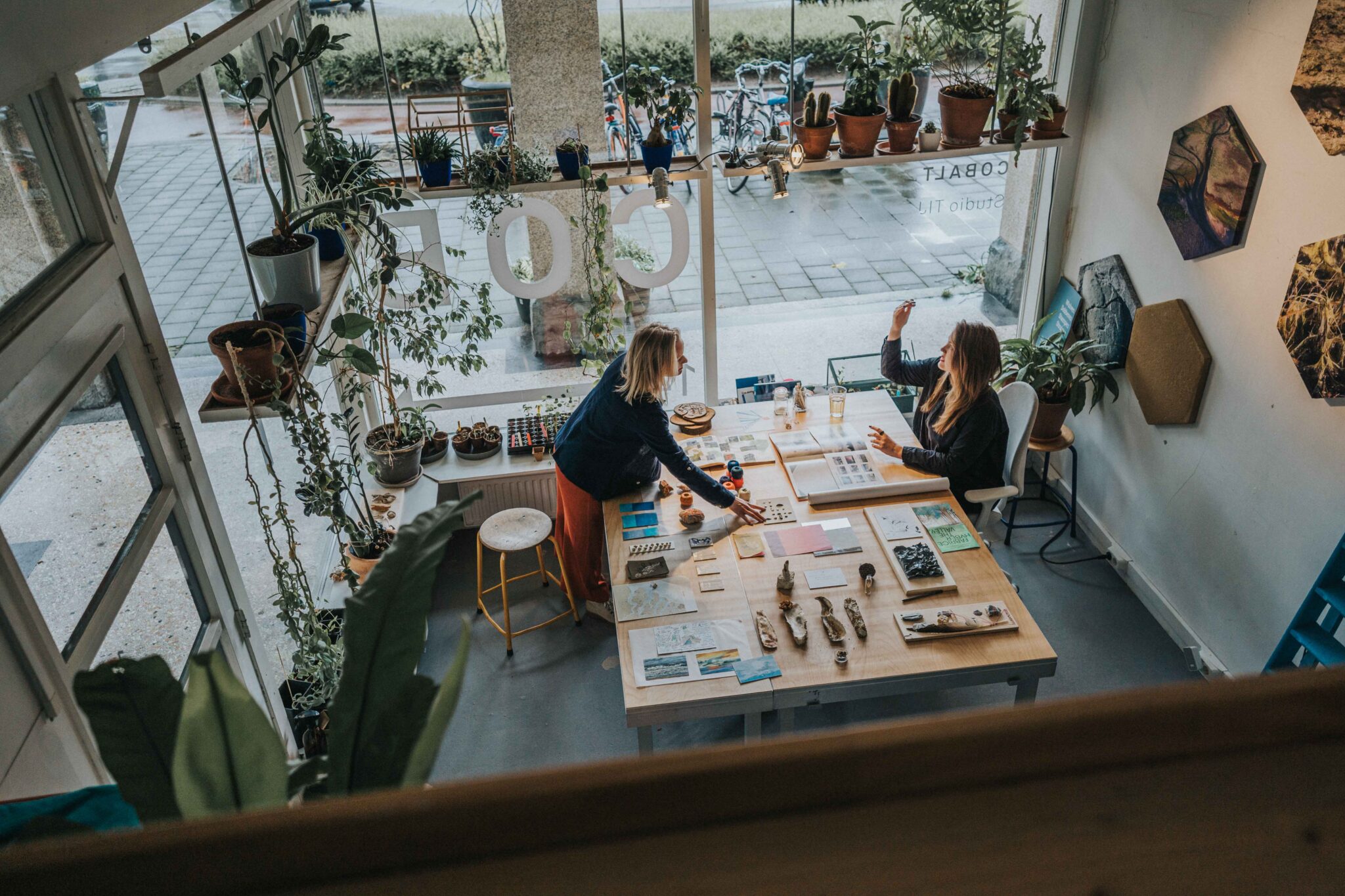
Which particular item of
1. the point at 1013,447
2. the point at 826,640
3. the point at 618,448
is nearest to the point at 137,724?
the point at 826,640

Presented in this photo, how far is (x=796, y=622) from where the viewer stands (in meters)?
3.35

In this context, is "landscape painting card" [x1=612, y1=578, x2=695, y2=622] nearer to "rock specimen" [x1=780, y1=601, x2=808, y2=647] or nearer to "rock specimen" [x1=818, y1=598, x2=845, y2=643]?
"rock specimen" [x1=780, y1=601, x2=808, y2=647]

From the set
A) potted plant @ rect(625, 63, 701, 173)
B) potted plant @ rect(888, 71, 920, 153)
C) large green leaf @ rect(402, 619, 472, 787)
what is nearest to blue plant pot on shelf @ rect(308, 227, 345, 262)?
potted plant @ rect(625, 63, 701, 173)

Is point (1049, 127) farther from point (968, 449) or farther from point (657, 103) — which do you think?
point (657, 103)

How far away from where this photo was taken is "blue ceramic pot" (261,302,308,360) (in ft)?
10.6

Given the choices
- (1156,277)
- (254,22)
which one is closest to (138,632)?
(254,22)

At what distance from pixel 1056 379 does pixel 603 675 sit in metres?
2.73

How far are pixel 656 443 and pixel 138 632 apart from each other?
2066mm

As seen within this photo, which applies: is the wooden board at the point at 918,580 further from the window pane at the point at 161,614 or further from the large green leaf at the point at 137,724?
the large green leaf at the point at 137,724

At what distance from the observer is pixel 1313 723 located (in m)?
0.44

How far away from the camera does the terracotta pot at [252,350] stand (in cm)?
291

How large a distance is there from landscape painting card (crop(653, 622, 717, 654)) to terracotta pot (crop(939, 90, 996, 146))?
2926 millimetres

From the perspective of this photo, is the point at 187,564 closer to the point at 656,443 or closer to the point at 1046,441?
the point at 656,443

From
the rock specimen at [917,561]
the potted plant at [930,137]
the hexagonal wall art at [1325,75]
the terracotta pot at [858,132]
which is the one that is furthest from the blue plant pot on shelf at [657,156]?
the hexagonal wall art at [1325,75]
